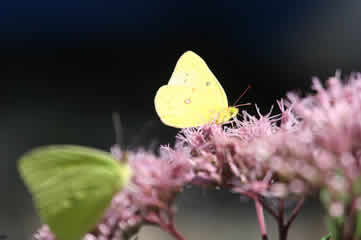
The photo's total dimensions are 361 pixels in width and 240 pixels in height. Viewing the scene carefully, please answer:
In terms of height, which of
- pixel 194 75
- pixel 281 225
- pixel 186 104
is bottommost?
pixel 281 225

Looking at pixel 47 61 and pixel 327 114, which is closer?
pixel 327 114

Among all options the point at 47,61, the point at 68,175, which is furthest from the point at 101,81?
the point at 68,175

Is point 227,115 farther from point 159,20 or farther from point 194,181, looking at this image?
point 159,20

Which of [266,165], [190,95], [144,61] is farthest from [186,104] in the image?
[144,61]

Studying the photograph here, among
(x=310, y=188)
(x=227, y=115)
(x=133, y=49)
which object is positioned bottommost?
(x=310, y=188)

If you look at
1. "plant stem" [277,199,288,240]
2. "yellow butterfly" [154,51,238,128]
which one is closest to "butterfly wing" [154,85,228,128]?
"yellow butterfly" [154,51,238,128]

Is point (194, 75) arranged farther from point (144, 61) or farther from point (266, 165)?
point (144, 61)

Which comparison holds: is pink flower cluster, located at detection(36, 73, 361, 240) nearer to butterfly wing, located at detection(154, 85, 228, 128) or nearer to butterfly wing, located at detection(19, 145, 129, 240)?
butterfly wing, located at detection(19, 145, 129, 240)
